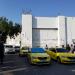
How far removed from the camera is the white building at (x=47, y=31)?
47.2 metres

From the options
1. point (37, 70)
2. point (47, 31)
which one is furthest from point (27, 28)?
point (37, 70)

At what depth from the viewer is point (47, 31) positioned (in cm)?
4881

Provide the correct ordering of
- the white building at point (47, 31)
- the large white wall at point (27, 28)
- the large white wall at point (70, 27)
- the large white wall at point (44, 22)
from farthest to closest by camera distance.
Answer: the large white wall at point (70, 27)
the large white wall at point (44, 22)
the white building at point (47, 31)
the large white wall at point (27, 28)

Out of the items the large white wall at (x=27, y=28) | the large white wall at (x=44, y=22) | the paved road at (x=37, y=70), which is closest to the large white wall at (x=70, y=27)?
the large white wall at (x=44, y=22)

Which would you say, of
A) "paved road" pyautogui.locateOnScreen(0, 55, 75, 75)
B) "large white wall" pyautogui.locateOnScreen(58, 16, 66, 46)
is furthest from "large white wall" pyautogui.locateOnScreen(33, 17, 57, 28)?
"paved road" pyautogui.locateOnScreen(0, 55, 75, 75)

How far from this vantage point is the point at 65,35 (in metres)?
48.3

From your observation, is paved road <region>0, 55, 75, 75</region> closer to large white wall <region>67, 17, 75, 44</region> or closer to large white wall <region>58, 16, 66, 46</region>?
large white wall <region>58, 16, 66, 46</region>

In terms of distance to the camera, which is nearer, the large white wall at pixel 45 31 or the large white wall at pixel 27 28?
the large white wall at pixel 27 28

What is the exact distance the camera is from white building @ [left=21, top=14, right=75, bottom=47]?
47.2 m

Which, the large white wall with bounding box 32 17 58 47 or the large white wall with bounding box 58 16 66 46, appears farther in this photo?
the large white wall with bounding box 32 17 58 47

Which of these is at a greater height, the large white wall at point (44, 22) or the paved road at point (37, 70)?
the large white wall at point (44, 22)

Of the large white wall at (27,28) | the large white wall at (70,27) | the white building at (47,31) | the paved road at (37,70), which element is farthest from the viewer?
the large white wall at (70,27)

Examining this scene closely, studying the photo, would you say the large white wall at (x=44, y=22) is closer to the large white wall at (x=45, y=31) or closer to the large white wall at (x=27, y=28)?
the large white wall at (x=45, y=31)

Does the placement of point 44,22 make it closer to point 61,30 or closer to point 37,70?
point 61,30
